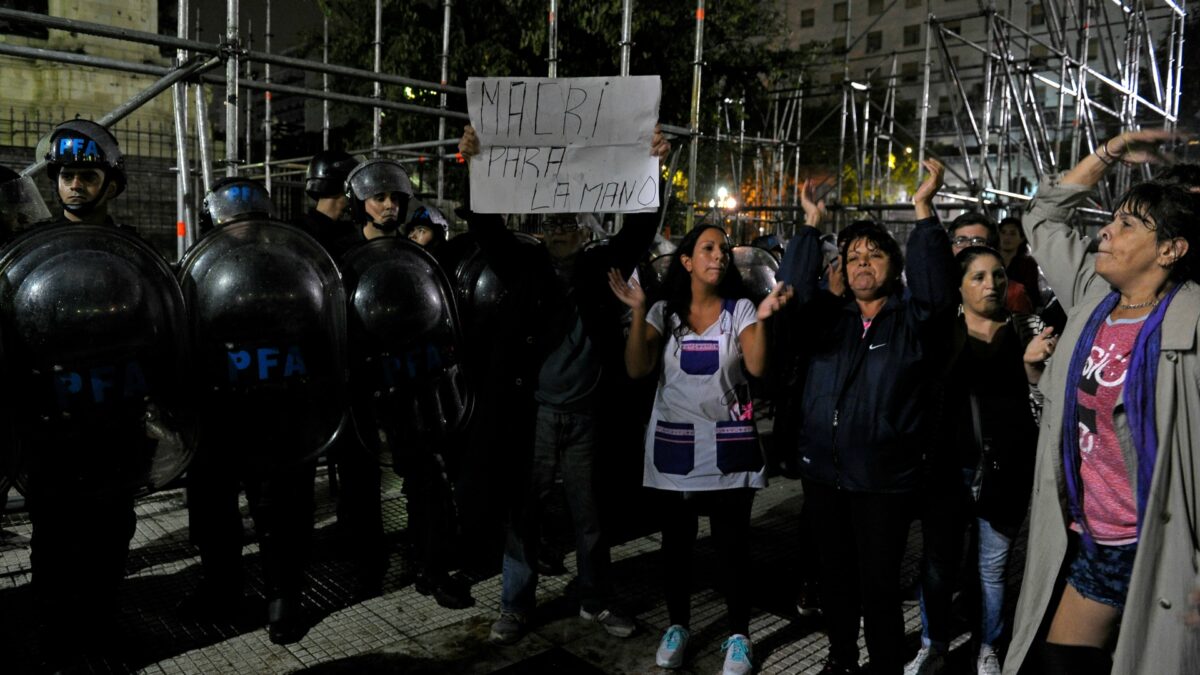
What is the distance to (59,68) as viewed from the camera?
1692 cm

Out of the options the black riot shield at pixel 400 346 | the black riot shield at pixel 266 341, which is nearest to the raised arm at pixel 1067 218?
the black riot shield at pixel 400 346

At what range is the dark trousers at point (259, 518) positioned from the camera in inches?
144

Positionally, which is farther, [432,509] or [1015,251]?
[1015,251]

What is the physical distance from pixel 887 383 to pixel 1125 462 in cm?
83

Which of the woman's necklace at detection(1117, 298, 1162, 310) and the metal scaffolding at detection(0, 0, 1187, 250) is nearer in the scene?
the woman's necklace at detection(1117, 298, 1162, 310)

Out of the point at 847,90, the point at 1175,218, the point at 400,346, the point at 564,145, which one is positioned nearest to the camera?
the point at 1175,218

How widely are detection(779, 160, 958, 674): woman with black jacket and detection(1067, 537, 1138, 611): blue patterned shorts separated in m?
0.65

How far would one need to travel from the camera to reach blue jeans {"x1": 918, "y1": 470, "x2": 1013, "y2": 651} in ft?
11.7

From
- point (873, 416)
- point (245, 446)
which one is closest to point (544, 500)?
point (245, 446)

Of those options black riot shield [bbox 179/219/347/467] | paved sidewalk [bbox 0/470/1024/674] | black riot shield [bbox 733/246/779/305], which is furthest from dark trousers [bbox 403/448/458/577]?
black riot shield [bbox 733/246/779/305]

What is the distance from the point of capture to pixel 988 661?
11.9ft

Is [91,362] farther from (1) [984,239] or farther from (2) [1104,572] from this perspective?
(1) [984,239]

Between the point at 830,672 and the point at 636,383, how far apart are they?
1483 mm

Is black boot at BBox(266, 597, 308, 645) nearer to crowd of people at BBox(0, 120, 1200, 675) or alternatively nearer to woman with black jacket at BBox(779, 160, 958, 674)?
crowd of people at BBox(0, 120, 1200, 675)
